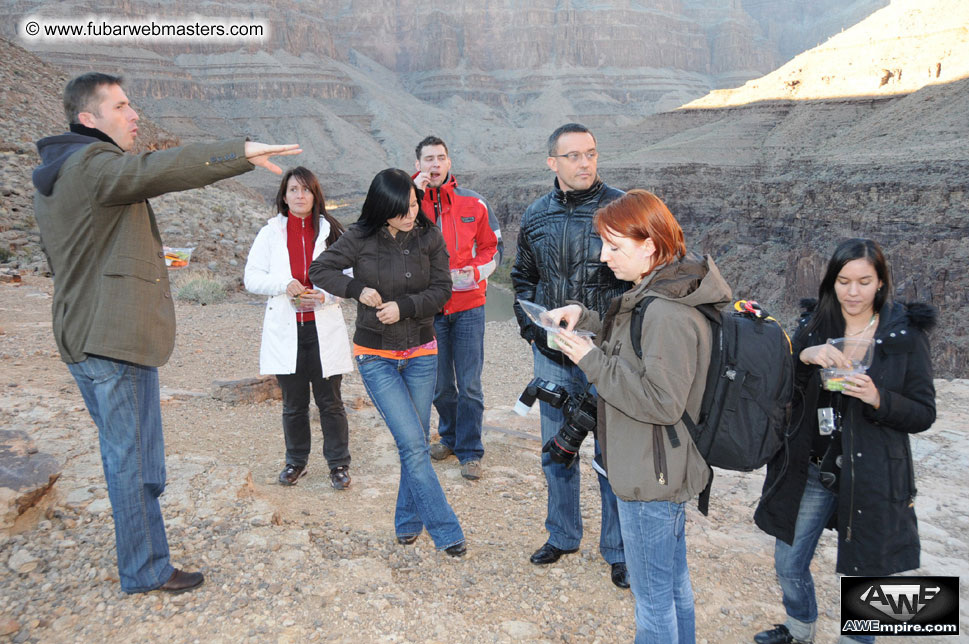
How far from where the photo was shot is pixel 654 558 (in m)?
2.39

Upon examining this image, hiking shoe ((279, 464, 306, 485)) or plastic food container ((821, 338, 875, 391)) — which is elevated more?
plastic food container ((821, 338, 875, 391))

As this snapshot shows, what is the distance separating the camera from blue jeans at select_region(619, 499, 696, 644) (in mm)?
2379

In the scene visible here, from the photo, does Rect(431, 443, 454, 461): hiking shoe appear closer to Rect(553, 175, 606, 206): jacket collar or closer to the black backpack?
Rect(553, 175, 606, 206): jacket collar

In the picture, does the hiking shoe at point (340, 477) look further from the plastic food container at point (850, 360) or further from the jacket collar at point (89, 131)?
the plastic food container at point (850, 360)

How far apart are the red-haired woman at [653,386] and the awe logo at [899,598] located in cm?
105

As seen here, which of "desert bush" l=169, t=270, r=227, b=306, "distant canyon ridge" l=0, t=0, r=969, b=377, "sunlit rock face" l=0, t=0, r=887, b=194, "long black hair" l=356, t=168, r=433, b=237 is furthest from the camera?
"sunlit rock face" l=0, t=0, r=887, b=194

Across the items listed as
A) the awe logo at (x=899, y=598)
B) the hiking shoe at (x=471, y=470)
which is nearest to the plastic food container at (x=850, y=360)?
the awe logo at (x=899, y=598)

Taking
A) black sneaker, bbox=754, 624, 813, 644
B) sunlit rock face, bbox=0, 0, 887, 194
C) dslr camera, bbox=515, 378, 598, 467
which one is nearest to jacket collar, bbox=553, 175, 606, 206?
dslr camera, bbox=515, 378, 598, 467

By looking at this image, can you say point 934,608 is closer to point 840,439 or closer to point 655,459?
point 840,439

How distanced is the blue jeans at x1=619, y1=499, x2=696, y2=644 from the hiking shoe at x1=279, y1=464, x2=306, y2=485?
9.16ft

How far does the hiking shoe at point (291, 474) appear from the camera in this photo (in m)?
4.57

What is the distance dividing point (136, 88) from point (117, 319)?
3789 inches

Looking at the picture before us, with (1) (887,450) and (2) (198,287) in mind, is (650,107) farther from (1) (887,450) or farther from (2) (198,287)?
(1) (887,450)

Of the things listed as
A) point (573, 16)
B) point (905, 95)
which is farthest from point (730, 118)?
point (573, 16)
